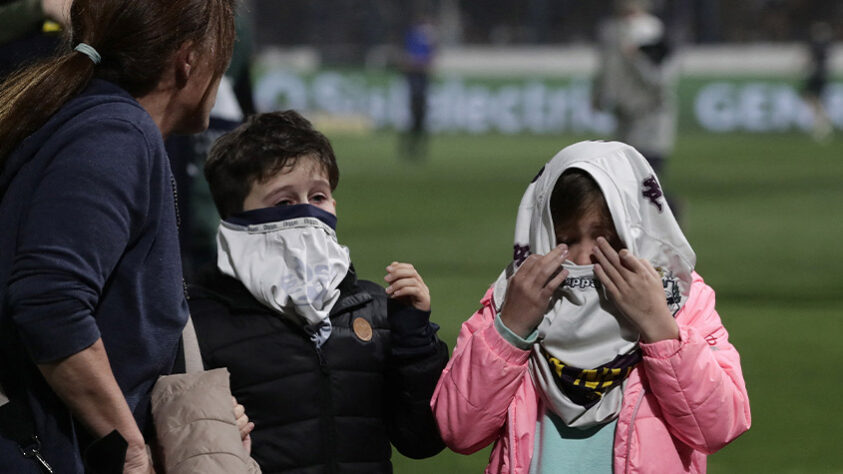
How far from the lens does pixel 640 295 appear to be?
286cm

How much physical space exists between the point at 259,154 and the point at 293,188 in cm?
13

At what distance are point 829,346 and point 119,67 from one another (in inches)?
241

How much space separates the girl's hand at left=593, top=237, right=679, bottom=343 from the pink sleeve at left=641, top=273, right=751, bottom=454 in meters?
0.03

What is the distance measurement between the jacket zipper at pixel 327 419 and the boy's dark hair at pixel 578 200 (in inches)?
26.2

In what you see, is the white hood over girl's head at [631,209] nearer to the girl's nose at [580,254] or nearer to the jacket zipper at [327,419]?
the girl's nose at [580,254]

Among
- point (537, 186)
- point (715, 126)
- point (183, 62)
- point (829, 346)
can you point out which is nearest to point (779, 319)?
point (829, 346)

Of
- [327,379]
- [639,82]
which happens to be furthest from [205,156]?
[639,82]

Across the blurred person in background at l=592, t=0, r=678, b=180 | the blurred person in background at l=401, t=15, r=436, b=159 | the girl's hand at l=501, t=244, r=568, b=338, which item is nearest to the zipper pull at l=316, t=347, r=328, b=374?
the girl's hand at l=501, t=244, r=568, b=338

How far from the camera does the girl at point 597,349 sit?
288 centimetres

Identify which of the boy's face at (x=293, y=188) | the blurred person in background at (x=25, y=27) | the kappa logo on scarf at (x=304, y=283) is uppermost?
the blurred person in background at (x=25, y=27)

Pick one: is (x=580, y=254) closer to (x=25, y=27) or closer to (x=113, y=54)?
(x=113, y=54)

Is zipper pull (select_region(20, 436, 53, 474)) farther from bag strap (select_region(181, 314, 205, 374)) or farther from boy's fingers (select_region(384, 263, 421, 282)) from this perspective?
boy's fingers (select_region(384, 263, 421, 282))

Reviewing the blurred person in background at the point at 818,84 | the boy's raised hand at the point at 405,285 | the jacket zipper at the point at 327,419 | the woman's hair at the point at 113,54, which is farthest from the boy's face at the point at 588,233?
the blurred person in background at the point at 818,84

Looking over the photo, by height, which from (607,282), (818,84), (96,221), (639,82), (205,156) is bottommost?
(818,84)
